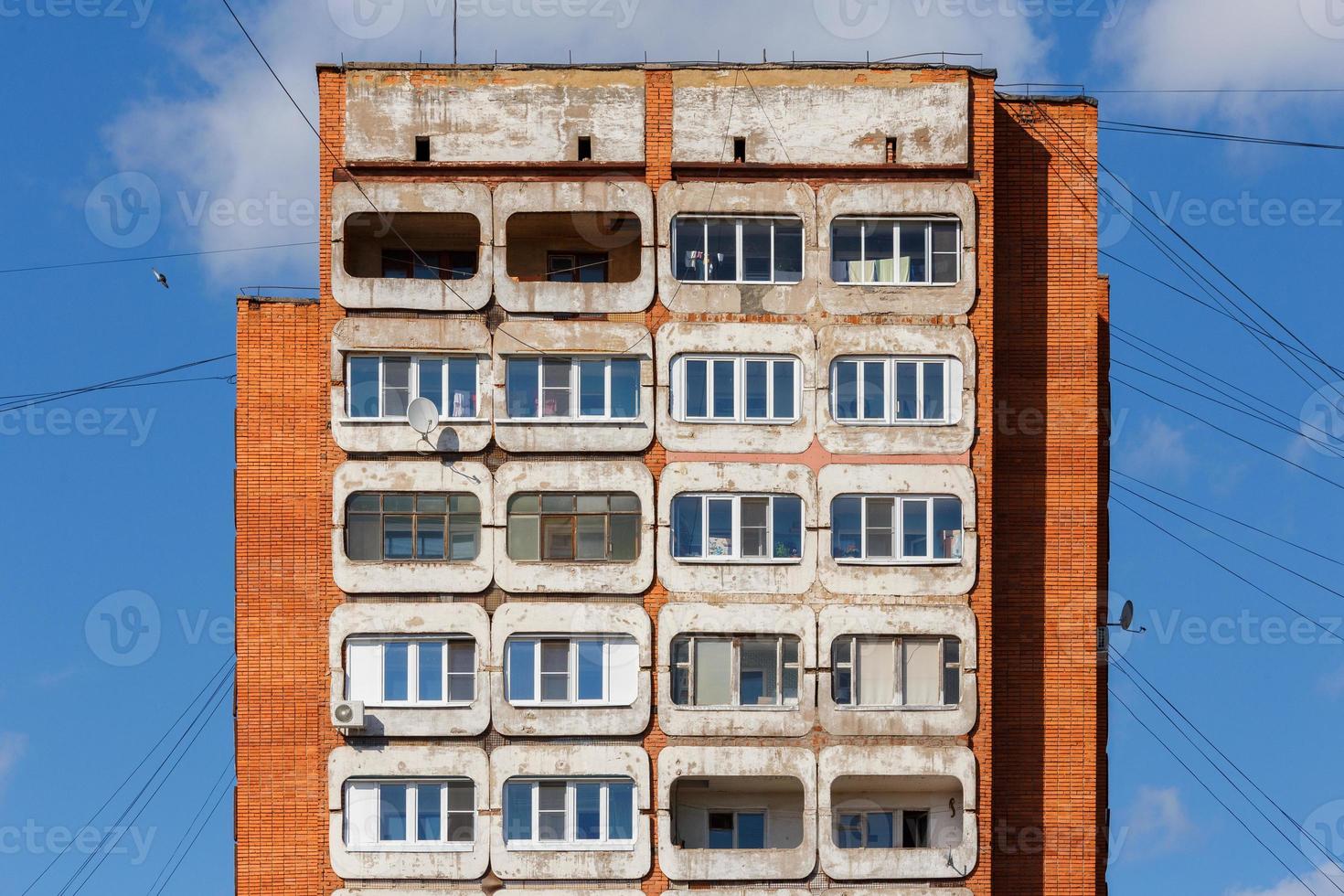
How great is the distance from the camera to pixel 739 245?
52.2 m

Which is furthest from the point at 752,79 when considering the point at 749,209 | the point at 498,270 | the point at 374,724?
the point at 374,724

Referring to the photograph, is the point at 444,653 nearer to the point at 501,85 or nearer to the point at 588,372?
the point at 588,372

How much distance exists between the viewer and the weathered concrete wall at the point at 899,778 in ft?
164

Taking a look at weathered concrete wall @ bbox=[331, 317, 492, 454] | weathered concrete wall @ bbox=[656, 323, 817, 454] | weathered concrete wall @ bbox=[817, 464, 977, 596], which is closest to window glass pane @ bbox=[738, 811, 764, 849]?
weathered concrete wall @ bbox=[817, 464, 977, 596]

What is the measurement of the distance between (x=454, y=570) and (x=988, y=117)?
17614mm

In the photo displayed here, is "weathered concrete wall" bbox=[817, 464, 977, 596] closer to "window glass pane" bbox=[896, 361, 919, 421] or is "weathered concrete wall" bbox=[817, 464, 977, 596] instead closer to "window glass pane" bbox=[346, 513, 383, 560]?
"window glass pane" bbox=[896, 361, 919, 421]

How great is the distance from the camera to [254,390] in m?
52.7

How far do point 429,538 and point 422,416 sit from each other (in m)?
3.10

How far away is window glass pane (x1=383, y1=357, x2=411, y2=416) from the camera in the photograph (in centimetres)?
5153

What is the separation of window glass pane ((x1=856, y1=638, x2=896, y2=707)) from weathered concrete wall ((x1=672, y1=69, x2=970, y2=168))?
12.1m

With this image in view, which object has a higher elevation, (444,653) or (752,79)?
(752,79)

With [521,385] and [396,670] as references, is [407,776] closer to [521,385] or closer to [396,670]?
[396,670]

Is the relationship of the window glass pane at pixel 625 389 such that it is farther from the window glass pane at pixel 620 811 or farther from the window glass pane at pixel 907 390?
the window glass pane at pixel 620 811

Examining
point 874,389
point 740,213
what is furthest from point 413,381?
point 874,389
